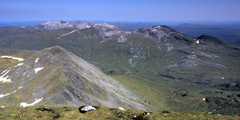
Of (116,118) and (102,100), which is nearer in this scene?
(116,118)

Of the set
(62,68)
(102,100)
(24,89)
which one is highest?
(62,68)

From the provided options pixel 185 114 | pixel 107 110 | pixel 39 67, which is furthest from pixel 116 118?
Result: pixel 39 67

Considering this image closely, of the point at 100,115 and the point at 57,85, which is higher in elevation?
the point at 100,115

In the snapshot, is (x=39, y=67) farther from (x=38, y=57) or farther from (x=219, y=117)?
(x=219, y=117)

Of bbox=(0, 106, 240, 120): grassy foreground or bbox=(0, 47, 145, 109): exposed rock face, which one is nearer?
bbox=(0, 106, 240, 120): grassy foreground

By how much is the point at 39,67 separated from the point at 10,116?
124 m

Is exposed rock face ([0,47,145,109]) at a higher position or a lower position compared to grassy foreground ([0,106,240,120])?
lower

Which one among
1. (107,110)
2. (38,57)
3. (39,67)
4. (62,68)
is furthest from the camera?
(38,57)

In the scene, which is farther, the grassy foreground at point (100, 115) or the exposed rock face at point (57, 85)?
the exposed rock face at point (57, 85)

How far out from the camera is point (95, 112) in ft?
145

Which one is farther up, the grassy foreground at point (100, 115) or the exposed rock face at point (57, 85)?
the grassy foreground at point (100, 115)

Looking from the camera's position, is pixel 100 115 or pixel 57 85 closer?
pixel 100 115

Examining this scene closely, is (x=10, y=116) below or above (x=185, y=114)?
below

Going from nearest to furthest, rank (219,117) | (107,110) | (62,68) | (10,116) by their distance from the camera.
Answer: (219,117), (10,116), (107,110), (62,68)
